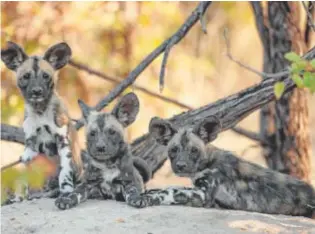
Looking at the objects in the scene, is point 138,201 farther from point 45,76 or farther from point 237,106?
point 237,106

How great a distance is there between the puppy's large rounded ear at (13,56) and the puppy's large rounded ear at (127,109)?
0.79m

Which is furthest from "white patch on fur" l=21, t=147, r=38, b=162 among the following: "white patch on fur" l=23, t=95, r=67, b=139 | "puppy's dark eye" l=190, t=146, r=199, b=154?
"puppy's dark eye" l=190, t=146, r=199, b=154

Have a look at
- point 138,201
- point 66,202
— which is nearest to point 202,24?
point 138,201

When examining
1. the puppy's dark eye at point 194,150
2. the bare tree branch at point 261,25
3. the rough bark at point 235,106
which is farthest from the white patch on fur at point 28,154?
the bare tree branch at point 261,25

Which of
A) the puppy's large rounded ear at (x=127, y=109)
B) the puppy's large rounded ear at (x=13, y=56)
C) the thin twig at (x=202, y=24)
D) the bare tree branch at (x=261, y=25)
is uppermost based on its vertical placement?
the bare tree branch at (x=261, y=25)

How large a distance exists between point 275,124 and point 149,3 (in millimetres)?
2768

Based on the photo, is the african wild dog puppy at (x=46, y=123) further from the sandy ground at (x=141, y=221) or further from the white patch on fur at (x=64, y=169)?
the sandy ground at (x=141, y=221)

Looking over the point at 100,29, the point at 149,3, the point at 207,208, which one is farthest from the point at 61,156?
the point at 100,29

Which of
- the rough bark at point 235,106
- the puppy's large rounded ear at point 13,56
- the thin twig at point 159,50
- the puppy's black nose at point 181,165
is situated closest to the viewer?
the puppy's black nose at point 181,165

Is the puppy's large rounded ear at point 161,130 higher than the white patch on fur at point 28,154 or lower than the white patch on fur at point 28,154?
higher

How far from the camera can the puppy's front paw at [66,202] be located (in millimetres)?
5823

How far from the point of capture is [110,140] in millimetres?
6027

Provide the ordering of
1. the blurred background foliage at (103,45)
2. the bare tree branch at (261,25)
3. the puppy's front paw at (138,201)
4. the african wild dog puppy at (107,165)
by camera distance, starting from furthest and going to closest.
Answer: the blurred background foliage at (103,45), the bare tree branch at (261,25), the african wild dog puppy at (107,165), the puppy's front paw at (138,201)

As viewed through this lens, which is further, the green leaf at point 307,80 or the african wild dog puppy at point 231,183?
the african wild dog puppy at point 231,183
